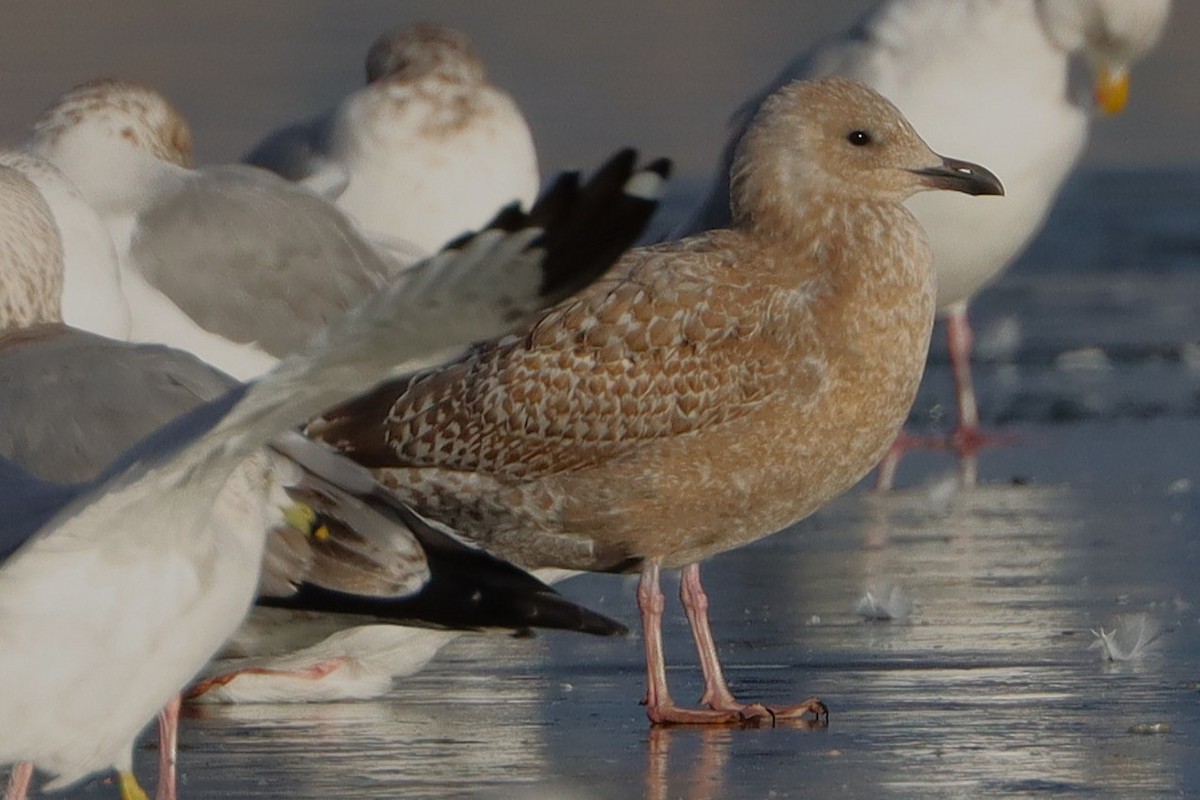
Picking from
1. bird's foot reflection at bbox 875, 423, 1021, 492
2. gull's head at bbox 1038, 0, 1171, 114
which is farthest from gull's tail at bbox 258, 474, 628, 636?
gull's head at bbox 1038, 0, 1171, 114

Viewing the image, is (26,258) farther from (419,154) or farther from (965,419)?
(965,419)

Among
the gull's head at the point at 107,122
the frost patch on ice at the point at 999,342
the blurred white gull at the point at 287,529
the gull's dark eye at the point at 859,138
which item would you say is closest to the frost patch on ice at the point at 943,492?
the gull's dark eye at the point at 859,138

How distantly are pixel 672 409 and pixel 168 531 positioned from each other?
179cm

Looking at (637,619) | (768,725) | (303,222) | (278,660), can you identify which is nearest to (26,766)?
(278,660)

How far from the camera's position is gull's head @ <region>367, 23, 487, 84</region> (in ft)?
35.6

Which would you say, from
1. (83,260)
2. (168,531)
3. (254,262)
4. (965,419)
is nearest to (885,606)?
(83,260)

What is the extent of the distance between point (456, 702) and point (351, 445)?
60cm

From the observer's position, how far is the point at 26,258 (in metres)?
5.74

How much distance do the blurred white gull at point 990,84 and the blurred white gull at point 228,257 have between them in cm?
273

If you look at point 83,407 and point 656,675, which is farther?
point 656,675

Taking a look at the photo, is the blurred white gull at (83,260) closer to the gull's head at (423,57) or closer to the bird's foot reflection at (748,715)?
the bird's foot reflection at (748,715)

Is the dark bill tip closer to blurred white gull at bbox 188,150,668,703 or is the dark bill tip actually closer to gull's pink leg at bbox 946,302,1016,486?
blurred white gull at bbox 188,150,668,703

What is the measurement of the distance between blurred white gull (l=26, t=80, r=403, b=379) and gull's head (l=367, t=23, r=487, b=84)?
8.49 feet

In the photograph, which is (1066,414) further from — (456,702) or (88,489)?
(88,489)
